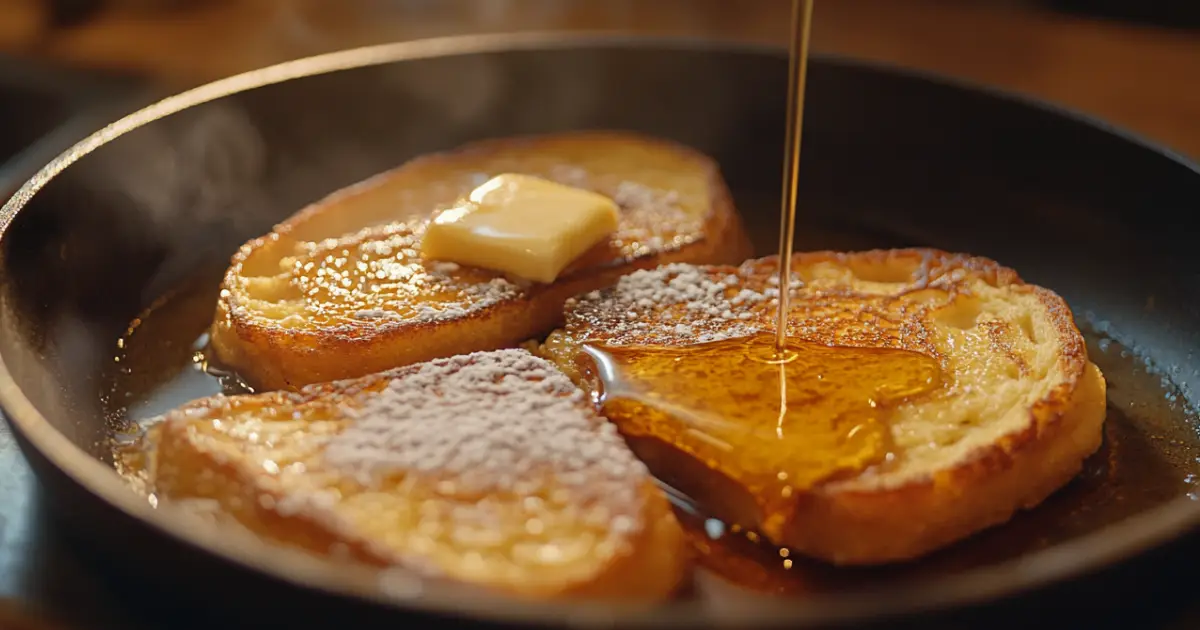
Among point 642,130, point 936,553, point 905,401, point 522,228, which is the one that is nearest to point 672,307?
point 522,228

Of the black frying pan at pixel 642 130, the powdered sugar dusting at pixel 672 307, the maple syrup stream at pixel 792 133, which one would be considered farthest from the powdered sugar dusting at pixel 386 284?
the maple syrup stream at pixel 792 133

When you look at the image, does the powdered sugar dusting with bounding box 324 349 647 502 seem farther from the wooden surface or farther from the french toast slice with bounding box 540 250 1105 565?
the wooden surface

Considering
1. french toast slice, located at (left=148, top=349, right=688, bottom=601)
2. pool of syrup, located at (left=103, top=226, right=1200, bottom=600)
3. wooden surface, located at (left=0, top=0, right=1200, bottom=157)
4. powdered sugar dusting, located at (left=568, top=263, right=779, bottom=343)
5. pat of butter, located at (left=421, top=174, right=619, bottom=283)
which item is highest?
wooden surface, located at (left=0, top=0, right=1200, bottom=157)

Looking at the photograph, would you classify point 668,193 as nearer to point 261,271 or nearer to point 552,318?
point 552,318

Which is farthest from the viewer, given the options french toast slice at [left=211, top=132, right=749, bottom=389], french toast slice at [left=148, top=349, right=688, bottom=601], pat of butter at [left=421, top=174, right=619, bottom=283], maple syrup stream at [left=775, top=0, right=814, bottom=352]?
pat of butter at [left=421, top=174, right=619, bottom=283]

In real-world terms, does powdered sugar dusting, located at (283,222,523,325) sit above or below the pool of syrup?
above

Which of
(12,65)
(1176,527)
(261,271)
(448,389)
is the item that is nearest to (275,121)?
(261,271)

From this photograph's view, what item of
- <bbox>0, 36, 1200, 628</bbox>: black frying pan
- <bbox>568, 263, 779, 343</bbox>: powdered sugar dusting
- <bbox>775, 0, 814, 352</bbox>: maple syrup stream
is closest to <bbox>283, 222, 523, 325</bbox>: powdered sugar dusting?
<bbox>568, 263, 779, 343</bbox>: powdered sugar dusting
